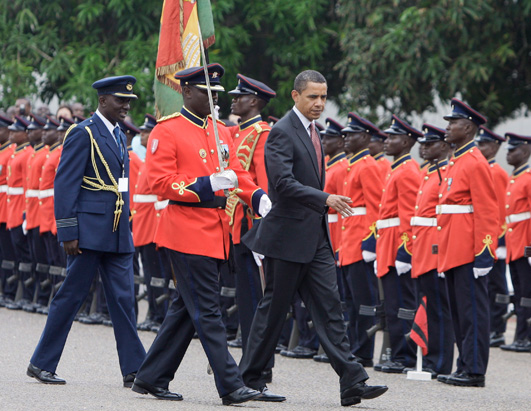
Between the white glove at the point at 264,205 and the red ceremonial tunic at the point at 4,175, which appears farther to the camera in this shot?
the red ceremonial tunic at the point at 4,175

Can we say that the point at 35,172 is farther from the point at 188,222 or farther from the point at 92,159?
the point at 188,222

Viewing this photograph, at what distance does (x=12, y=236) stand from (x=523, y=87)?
7.91 m

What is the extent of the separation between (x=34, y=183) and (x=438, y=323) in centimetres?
603

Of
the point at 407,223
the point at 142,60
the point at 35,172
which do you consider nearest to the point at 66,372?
the point at 407,223

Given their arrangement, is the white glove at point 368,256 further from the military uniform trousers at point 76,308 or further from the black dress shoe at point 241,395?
the black dress shoe at point 241,395

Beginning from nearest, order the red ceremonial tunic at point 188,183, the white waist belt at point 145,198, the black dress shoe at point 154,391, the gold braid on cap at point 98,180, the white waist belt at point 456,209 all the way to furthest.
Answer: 1. the red ceremonial tunic at point 188,183
2. the black dress shoe at point 154,391
3. the gold braid on cap at point 98,180
4. the white waist belt at point 456,209
5. the white waist belt at point 145,198

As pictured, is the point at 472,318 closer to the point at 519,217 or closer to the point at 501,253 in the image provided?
the point at 519,217

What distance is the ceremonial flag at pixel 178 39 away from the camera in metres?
12.0

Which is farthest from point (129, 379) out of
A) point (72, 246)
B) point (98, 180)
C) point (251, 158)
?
point (251, 158)

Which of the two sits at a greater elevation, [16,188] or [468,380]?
[16,188]

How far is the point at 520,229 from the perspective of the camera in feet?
43.0

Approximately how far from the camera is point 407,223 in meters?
10.8

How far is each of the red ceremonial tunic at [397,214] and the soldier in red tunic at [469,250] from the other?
3.04ft

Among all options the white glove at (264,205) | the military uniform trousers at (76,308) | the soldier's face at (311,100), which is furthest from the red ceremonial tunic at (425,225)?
the military uniform trousers at (76,308)
